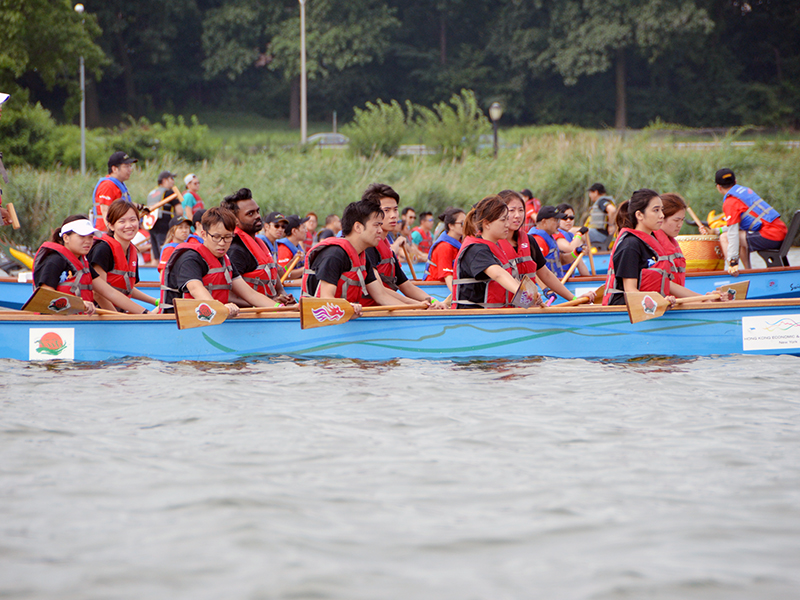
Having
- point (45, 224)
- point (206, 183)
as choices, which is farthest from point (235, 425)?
point (206, 183)

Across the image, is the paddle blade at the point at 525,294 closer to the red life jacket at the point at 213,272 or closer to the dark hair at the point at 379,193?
the dark hair at the point at 379,193

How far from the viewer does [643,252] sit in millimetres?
6672

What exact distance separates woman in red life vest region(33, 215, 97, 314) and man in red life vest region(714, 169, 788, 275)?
701 centimetres

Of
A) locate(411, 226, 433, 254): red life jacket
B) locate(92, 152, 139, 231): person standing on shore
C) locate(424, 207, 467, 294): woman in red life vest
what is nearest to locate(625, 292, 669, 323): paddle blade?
locate(424, 207, 467, 294): woman in red life vest

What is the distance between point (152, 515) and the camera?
373 centimetres

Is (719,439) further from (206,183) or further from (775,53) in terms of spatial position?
(775,53)

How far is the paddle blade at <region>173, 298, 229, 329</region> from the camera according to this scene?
6531 mm

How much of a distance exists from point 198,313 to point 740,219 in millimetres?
6913

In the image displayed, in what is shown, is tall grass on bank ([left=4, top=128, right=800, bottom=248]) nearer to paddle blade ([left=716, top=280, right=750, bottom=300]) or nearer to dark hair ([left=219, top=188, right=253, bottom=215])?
dark hair ([left=219, top=188, right=253, bottom=215])

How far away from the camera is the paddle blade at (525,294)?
21.4 ft

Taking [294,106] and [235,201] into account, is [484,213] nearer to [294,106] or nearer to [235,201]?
[235,201]

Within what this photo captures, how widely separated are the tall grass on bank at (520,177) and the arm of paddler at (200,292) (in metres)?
10.7

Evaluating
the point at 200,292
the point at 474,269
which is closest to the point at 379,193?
the point at 474,269

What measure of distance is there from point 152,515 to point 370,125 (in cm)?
2046
